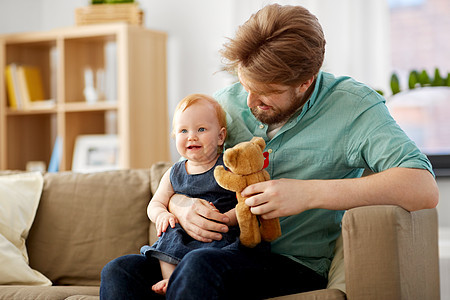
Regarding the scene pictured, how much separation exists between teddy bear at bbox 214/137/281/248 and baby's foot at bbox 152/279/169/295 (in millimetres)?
217

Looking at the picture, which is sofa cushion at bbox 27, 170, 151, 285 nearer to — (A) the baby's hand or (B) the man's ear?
(A) the baby's hand

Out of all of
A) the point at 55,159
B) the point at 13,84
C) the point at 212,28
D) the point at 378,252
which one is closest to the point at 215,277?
the point at 378,252

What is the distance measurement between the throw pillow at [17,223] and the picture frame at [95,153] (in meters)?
1.43

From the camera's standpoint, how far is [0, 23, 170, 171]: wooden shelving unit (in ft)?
10.9

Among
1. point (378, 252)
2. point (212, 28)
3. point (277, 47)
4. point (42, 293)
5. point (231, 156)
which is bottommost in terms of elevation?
point (42, 293)

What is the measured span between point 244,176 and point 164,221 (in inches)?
10.2

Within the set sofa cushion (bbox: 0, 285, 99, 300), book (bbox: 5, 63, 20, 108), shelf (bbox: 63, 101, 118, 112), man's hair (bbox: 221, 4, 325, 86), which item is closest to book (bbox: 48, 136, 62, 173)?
shelf (bbox: 63, 101, 118, 112)

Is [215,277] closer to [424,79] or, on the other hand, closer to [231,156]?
[231,156]

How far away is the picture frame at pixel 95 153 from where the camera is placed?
3.52 m

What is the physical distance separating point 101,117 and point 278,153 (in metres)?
2.35

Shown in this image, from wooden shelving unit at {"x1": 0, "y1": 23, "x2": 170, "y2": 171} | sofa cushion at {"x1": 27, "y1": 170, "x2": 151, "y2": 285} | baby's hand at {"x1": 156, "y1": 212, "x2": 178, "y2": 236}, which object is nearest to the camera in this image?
baby's hand at {"x1": 156, "y1": 212, "x2": 178, "y2": 236}

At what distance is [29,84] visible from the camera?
12.0 ft

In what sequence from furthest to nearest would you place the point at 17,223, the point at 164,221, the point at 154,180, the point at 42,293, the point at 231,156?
the point at 154,180 → the point at 17,223 → the point at 42,293 → the point at 164,221 → the point at 231,156

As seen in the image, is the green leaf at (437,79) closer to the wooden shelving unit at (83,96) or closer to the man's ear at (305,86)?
the man's ear at (305,86)
